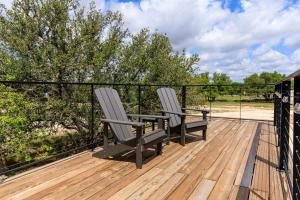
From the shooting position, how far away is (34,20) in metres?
6.95

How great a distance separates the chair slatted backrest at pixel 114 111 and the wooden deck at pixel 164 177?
13.3 inches

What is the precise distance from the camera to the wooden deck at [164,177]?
2139 millimetres

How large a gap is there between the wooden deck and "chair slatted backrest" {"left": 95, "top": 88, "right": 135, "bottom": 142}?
338mm

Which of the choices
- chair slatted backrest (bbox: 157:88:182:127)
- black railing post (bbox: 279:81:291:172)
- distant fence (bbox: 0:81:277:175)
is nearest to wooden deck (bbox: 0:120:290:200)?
black railing post (bbox: 279:81:291:172)

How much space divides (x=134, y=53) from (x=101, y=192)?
6297 mm

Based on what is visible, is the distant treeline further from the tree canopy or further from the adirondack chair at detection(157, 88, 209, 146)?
the adirondack chair at detection(157, 88, 209, 146)

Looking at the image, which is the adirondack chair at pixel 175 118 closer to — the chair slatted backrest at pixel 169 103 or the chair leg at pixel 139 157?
the chair slatted backrest at pixel 169 103

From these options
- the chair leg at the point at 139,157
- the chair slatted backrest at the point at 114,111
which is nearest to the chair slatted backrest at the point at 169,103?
the chair slatted backrest at the point at 114,111

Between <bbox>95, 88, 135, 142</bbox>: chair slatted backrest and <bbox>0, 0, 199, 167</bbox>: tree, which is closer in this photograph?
<bbox>95, 88, 135, 142</bbox>: chair slatted backrest

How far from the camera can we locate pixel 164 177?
2.55 meters

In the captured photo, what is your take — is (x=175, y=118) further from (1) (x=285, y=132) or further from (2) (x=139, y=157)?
(1) (x=285, y=132)

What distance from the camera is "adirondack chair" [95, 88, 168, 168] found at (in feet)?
9.31

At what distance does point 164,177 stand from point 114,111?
3.86ft

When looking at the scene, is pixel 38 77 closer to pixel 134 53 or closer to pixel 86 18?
pixel 86 18
